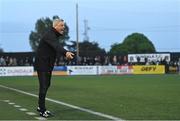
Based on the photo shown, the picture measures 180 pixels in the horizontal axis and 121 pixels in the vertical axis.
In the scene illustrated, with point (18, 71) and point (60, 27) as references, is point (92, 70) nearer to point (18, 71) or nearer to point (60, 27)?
point (18, 71)

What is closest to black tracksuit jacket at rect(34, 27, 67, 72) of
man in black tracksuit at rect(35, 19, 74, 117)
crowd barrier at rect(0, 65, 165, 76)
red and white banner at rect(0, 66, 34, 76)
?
man in black tracksuit at rect(35, 19, 74, 117)

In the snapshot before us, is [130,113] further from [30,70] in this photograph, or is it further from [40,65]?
[30,70]

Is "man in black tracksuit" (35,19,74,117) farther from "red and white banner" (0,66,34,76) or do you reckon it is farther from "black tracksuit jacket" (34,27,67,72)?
"red and white banner" (0,66,34,76)

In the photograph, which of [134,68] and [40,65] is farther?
[134,68]

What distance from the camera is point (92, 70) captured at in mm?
64062

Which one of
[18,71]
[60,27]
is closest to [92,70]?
[18,71]

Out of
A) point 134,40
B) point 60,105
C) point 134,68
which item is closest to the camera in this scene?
point 60,105

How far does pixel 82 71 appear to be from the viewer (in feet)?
209

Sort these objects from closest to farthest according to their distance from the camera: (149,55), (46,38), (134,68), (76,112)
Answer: (46,38) < (76,112) < (134,68) < (149,55)

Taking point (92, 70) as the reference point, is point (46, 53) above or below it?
above

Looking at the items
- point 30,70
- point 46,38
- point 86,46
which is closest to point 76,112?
point 46,38

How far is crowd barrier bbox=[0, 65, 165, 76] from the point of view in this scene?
61.1 metres

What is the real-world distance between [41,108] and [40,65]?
3.32 ft

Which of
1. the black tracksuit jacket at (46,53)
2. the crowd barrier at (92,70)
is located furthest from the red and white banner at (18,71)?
the black tracksuit jacket at (46,53)
